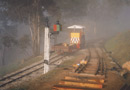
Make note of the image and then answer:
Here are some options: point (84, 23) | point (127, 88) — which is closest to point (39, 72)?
point (127, 88)

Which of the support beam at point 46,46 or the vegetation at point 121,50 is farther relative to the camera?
the vegetation at point 121,50

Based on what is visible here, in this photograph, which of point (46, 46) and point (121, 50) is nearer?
point (46, 46)

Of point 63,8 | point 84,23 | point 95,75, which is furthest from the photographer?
point 84,23

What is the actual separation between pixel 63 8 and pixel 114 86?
87.9 ft

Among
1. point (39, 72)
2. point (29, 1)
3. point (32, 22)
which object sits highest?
point (29, 1)

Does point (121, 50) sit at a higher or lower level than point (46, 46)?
lower

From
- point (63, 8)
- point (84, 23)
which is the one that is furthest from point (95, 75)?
point (84, 23)

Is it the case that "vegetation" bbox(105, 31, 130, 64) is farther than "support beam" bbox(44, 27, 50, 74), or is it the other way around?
"vegetation" bbox(105, 31, 130, 64)

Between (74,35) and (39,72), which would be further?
(74,35)

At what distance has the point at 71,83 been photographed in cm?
709

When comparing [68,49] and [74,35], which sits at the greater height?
[74,35]

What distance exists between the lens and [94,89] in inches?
248

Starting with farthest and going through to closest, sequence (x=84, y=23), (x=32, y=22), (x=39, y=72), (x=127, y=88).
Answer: (x=84, y=23) → (x=32, y=22) → (x=39, y=72) → (x=127, y=88)

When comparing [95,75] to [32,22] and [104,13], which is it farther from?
[104,13]
